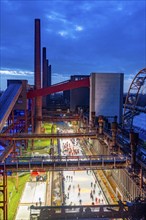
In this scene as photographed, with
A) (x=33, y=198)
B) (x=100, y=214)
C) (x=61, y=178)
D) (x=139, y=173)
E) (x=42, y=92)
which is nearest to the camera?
(x=100, y=214)

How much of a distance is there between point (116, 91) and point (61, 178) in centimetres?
1629

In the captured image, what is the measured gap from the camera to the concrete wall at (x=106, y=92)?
37.2m

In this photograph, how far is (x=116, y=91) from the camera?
37.8 metres

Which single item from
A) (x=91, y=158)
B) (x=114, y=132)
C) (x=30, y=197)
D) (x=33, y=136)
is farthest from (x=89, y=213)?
(x=33, y=136)

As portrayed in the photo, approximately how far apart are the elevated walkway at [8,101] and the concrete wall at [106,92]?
11667mm

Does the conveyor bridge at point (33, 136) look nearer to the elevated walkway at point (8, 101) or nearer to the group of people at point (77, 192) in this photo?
the elevated walkway at point (8, 101)

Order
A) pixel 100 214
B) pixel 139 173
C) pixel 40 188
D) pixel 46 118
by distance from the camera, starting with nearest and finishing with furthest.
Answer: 1. pixel 100 214
2. pixel 139 173
3. pixel 40 188
4. pixel 46 118

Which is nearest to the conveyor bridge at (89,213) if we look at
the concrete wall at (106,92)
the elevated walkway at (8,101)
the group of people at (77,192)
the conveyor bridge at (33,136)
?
the group of people at (77,192)

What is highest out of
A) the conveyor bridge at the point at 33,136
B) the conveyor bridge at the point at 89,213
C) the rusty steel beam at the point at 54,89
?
the rusty steel beam at the point at 54,89

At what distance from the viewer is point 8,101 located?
112 feet

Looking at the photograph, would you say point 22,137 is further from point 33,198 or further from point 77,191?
point 77,191

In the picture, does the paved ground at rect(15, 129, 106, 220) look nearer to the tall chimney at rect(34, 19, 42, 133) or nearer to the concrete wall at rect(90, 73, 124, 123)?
the concrete wall at rect(90, 73, 124, 123)

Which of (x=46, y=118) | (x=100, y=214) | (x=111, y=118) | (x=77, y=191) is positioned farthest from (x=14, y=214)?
(x=46, y=118)

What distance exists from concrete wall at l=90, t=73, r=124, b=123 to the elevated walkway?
11.7 metres
